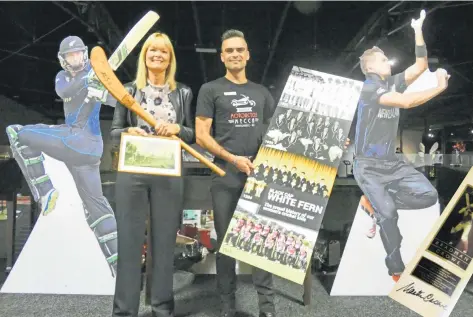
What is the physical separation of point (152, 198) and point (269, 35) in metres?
3.05

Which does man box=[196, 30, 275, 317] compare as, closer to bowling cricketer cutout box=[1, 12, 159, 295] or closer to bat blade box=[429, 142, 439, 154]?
bowling cricketer cutout box=[1, 12, 159, 295]

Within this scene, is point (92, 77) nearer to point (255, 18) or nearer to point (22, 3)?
point (22, 3)

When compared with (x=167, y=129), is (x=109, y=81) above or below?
above

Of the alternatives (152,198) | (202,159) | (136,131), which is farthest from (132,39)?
(152,198)

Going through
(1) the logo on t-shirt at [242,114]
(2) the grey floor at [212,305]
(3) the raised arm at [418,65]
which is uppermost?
(3) the raised arm at [418,65]

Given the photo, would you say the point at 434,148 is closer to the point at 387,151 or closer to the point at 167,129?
the point at 387,151

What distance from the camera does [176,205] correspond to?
2.02m

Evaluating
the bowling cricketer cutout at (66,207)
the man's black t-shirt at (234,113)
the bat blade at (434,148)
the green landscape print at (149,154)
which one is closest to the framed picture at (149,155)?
the green landscape print at (149,154)

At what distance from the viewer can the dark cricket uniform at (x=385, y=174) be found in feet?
7.99

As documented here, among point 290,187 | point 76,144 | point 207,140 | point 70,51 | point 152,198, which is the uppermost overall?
point 70,51

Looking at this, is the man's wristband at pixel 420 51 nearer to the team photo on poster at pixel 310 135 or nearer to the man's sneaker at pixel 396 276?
the team photo on poster at pixel 310 135

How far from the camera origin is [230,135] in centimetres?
208

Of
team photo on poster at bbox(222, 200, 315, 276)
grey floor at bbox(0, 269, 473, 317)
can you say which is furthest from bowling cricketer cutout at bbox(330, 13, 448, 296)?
team photo on poster at bbox(222, 200, 315, 276)

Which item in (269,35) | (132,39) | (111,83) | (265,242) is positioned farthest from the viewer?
(269,35)
